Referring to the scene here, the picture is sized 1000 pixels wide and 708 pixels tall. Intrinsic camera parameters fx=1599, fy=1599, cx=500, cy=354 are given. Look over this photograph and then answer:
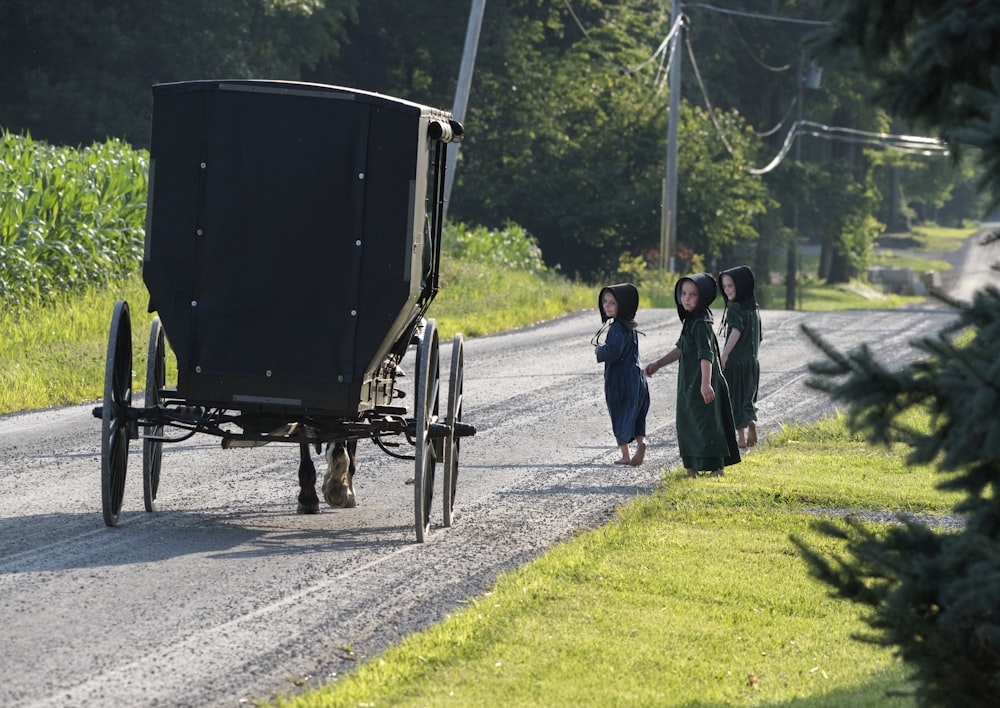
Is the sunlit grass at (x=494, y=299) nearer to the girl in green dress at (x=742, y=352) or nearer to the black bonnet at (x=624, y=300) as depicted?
the girl in green dress at (x=742, y=352)

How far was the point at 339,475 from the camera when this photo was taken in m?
10.4

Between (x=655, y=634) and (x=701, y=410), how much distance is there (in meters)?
5.14

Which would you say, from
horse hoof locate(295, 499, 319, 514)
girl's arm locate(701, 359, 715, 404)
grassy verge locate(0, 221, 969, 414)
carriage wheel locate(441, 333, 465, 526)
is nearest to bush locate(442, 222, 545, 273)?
grassy verge locate(0, 221, 969, 414)

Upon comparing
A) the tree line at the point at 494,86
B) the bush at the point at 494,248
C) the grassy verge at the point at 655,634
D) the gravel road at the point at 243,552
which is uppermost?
the tree line at the point at 494,86

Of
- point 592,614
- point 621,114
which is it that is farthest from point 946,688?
point 621,114

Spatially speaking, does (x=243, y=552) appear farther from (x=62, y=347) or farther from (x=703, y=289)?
(x=62, y=347)

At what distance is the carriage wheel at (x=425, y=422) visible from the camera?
9062 millimetres

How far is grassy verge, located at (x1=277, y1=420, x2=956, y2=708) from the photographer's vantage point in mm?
6285

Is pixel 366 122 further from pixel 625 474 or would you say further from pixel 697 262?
pixel 697 262

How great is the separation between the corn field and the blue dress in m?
10.1

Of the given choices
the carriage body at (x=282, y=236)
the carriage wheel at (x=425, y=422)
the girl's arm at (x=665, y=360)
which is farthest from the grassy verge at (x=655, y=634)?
the girl's arm at (x=665, y=360)

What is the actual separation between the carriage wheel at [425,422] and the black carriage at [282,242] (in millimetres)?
26

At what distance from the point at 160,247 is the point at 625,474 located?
491 centimetres

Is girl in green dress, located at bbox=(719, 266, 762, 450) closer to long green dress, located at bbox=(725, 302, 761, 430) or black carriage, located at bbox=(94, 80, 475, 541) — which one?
long green dress, located at bbox=(725, 302, 761, 430)
